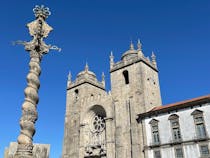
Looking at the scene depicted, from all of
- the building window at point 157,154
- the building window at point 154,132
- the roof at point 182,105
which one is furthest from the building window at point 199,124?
the building window at point 157,154

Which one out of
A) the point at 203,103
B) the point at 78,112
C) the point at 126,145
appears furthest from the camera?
the point at 78,112

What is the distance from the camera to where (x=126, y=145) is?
31.6 meters

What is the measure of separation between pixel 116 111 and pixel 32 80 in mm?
24229

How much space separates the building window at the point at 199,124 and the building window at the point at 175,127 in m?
1.99

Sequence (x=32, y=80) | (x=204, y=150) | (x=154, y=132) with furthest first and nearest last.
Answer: (x=154, y=132)
(x=204, y=150)
(x=32, y=80)

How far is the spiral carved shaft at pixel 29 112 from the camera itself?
31.7 feet

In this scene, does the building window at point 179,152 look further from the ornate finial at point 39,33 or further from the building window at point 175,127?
the ornate finial at point 39,33

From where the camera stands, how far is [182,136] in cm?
2658

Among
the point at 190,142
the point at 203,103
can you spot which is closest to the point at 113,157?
the point at 190,142

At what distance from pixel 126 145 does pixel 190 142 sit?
8653 millimetres

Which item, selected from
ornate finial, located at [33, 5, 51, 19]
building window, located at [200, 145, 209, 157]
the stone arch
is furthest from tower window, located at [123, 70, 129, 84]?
ornate finial, located at [33, 5, 51, 19]

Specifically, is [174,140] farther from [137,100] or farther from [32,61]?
[32,61]

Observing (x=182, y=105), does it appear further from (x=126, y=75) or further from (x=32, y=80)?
(x=32, y=80)

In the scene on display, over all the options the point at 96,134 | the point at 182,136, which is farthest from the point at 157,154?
the point at 96,134
